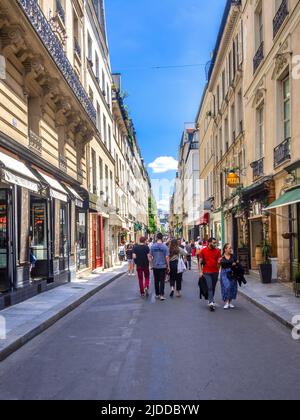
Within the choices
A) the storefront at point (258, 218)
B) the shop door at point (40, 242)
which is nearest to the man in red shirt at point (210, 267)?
the storefront at point (258, 218)

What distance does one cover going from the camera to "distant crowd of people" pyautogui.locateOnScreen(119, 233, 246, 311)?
11.1 meters

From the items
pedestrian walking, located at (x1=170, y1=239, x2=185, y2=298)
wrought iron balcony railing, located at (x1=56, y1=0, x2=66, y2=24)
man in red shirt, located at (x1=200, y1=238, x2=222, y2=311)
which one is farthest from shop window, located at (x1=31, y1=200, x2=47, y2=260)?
wrought iron balcony railing, located at (x1=56, y1=0, x2=66, y2=24)

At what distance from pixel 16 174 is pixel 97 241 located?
15.5m

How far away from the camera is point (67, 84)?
16.1m

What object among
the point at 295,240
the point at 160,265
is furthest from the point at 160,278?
the point at 295,240

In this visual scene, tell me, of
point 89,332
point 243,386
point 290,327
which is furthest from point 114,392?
point 290,327

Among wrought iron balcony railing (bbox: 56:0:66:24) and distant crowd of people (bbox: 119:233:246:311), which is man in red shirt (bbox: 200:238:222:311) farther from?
wrought iron balcony railing (bbox: 56:0:66:24)

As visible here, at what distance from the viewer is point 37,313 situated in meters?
9.97

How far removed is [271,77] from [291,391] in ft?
44.2

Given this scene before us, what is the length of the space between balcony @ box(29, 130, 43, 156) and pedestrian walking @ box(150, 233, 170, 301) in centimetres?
442

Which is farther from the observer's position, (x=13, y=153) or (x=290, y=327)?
(x=13, y=153)

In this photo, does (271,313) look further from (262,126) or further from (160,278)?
(262,126)

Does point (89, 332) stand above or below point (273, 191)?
below
